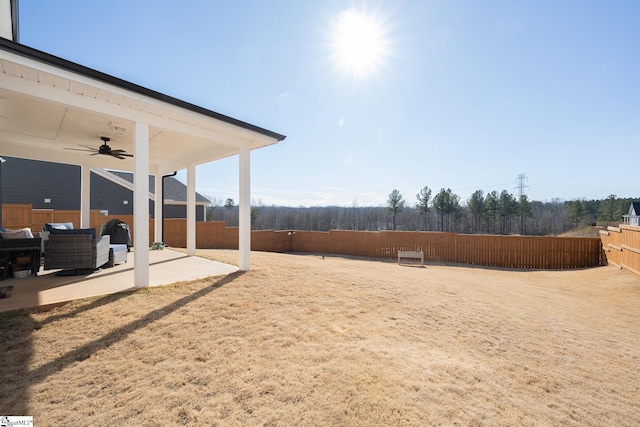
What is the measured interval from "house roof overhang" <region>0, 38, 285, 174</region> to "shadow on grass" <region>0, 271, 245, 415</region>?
112 inches

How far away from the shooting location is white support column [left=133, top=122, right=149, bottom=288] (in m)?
4.48

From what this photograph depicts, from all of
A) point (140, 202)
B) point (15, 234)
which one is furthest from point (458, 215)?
point (15, 234)

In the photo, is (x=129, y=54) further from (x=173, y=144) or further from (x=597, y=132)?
(x=597, y=132)

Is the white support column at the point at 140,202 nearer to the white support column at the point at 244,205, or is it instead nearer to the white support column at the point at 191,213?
the white support column at the point at 244,205

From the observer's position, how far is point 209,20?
6.65 meters

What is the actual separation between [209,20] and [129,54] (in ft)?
6.62

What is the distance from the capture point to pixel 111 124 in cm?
516

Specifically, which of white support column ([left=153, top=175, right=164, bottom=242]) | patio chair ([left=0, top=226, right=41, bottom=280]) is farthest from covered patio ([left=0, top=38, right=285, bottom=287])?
patio chair ([left=0, top=226, right=41, bottom=280])

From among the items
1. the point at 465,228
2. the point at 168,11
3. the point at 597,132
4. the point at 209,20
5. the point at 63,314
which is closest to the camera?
the point at 63,314

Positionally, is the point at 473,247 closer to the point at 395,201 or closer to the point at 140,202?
the point at 140,202

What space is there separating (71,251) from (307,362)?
536 centimetres

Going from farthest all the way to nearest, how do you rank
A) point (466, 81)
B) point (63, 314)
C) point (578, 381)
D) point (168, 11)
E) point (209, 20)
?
point (466, 81) → point (209, 20) → point (168, 11) → point (63, 314) → point (578, 381)

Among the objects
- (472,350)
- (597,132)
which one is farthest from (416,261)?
(597,132)

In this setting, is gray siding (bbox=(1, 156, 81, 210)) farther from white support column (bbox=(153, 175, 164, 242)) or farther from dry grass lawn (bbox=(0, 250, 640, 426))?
dry grass lawn (bbox=(0, 250, 640, 426))
